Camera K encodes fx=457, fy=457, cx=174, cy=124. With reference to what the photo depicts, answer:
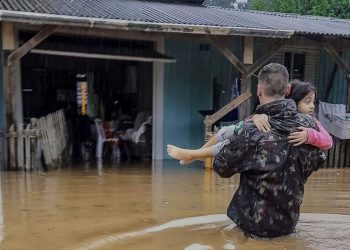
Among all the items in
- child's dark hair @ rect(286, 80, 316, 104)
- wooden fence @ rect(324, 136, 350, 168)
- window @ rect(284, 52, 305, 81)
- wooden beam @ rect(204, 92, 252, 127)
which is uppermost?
window @ rect(284, 52, 305, 81)

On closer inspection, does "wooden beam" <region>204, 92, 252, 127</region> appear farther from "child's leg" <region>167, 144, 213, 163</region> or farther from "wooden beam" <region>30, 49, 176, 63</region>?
"child's leg" <region>167, 144, 213, 163</region>

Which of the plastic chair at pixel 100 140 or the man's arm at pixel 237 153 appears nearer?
the man's arm at pixel 237 153

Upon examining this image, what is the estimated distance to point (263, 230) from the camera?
351 cm

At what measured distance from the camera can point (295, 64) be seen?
11.9 m

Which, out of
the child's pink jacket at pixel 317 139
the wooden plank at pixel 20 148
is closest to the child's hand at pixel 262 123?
the child's pink jacket at pixel 317 139

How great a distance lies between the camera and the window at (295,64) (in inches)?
465

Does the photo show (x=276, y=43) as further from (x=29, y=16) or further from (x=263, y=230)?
(x=263, y=230)

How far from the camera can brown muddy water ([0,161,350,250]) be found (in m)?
4.09

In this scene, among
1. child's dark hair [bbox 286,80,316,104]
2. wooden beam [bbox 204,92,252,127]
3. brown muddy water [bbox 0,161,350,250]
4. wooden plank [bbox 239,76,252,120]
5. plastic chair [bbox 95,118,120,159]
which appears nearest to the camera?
child's dark hair [bbox 286,80,316,104]

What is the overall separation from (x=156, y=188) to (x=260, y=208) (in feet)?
12.4

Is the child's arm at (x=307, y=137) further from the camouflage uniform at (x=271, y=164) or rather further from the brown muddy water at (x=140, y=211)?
the brown muddy water at (x=140, y=211)

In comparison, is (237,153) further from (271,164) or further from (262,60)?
(262,60)

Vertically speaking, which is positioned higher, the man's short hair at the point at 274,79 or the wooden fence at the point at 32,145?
the man's short hair at the point at 274,79

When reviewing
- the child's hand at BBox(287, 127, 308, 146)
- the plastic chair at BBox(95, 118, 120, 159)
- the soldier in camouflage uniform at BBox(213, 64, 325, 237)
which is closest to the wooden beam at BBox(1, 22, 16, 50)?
the plastic chair at BBox(95, 118, 120, 159)
